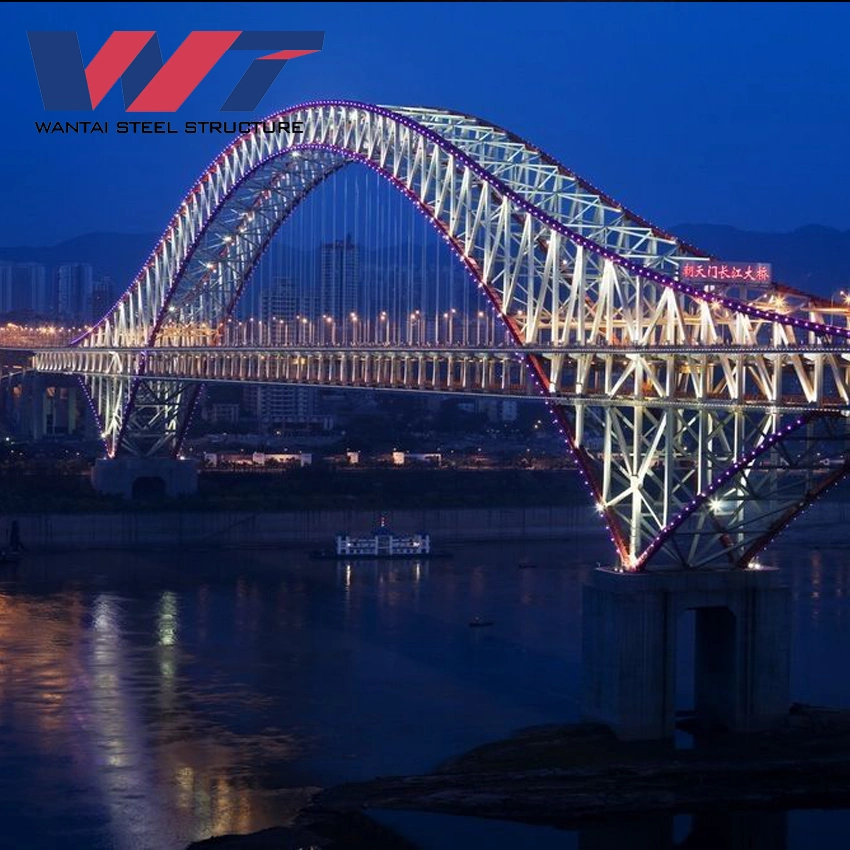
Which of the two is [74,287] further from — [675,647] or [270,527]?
[675,647]

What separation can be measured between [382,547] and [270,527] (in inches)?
235

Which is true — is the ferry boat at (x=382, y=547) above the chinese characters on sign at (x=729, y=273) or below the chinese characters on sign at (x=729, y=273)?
below

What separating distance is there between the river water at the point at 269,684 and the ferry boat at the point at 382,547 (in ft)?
7.82

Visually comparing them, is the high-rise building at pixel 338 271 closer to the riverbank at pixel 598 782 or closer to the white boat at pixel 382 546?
the white boat at pixel 382 546

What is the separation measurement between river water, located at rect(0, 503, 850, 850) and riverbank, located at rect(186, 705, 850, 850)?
46cm

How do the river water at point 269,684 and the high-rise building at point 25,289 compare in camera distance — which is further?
the high-rise building at point 25,289

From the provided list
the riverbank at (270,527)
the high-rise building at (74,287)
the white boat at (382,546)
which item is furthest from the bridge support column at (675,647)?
the high-rise building at (74,287)

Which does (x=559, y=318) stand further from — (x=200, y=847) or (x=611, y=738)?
(x=200, y=847)

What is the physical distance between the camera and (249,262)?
179 feet

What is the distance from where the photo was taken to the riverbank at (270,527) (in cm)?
5362

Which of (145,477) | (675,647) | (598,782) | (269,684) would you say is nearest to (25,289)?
(145,477)

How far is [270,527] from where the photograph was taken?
55.9 m

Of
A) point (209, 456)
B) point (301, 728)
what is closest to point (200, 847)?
point (301, 728)

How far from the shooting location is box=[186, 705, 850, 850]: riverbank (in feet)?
74.1
